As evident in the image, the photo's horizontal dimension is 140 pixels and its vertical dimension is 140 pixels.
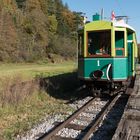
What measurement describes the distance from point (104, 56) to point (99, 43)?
29.4 inches

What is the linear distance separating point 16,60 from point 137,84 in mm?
45885

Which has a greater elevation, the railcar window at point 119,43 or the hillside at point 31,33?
the hillside at point 31,33

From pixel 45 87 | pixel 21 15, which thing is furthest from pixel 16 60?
pixel 45 87

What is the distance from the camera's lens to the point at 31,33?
75.2m

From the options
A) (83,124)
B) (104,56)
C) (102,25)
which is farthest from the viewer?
(102,25)

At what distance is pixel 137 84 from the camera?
15086 millimetres

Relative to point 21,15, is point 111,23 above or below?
below

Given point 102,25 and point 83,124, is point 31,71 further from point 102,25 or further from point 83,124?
→ point 83,124

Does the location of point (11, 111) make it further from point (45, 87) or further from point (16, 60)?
point (16, 60)

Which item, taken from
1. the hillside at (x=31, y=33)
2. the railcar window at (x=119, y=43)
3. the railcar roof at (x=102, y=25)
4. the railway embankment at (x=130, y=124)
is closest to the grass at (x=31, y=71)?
the railcar roof at (x=102, y=25)

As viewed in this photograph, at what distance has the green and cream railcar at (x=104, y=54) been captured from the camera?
44.0ft

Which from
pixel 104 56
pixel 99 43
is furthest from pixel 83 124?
pixel 99 43

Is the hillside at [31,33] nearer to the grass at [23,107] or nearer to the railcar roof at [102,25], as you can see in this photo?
the railcar roof at [102,25]

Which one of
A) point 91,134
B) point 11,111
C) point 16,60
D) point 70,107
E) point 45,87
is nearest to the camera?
point 91,134
